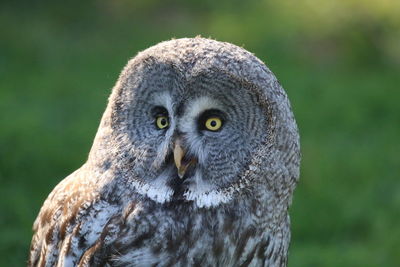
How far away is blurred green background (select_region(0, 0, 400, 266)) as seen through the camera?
526 cm

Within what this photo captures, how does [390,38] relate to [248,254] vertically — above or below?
above

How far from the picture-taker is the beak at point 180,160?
2.98 metres

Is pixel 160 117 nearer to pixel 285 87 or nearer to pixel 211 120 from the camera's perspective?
pixel 211 120

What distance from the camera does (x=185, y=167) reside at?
120 inches

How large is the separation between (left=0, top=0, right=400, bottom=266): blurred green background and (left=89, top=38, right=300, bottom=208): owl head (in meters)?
1.54

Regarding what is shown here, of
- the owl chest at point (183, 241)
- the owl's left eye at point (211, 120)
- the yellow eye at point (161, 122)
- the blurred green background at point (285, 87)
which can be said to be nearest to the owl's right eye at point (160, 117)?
Answer: the yellow eye at point (161, 122)

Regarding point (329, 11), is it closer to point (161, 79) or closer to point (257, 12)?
point (257, 12)

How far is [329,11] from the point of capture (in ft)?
27.9

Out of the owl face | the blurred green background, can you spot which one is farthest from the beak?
the blurred green background

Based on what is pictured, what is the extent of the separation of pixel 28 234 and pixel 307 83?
143 inches

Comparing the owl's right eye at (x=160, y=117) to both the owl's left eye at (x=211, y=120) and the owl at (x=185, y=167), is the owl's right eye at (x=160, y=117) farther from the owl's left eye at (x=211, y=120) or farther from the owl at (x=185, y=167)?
the owl's left eye at (x=211, y=120)

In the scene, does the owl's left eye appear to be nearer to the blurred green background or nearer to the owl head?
the owl head

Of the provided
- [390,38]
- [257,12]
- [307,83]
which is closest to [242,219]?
[307,83]

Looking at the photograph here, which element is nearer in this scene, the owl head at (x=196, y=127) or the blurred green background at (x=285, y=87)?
the owl head at (x=196, y=127)
